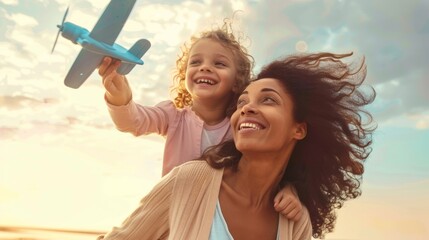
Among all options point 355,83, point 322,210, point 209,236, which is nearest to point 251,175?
point 209,236

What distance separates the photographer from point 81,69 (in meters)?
4.53

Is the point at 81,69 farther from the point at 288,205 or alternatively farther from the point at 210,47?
the point at 288,205

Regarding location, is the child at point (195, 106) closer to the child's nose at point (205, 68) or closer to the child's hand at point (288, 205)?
the child's nose at point (205, 68)

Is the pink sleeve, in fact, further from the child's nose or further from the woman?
the woman

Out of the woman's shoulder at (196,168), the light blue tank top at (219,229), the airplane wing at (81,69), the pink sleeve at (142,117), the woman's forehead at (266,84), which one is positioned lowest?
the light blue tank top at (219,229)

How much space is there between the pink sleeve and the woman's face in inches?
44.9

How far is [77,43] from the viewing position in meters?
5.22

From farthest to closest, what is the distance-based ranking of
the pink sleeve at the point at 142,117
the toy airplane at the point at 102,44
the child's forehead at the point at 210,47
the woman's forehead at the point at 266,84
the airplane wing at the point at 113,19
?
the airplane wing at the point at 113,19, the toy airplane at the point at 102,44, the child's forehead at the point at 210,47, the pink sleeve at the point at 142,117, the woman's forehead at the point at 266,84

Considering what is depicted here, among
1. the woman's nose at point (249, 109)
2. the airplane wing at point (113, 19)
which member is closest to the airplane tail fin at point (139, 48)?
the airplane wing at point (113, 19)

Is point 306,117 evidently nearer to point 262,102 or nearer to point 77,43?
point 262,102

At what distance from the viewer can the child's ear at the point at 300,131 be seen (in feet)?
10.5

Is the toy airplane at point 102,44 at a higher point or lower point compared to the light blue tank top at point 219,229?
higher

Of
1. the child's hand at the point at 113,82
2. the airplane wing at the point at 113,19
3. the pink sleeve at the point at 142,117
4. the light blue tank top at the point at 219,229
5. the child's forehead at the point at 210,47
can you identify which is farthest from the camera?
the airplane wing at the point at 113,19

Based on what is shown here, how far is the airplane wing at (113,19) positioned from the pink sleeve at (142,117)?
4.16 feet
